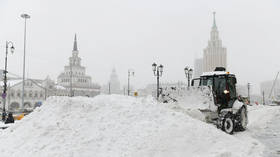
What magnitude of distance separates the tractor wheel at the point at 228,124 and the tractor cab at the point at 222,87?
0.89 meters

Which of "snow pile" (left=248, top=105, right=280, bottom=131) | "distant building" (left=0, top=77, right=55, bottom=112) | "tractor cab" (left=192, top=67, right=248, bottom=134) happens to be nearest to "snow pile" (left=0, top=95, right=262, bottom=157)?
"tractor cab" (left=192, top=67, right=248, bottom=134)

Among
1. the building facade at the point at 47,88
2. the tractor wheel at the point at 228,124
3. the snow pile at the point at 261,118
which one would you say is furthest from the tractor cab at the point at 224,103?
the building facade at the point at 47,88

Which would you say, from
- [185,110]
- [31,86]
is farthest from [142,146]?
[31,86]

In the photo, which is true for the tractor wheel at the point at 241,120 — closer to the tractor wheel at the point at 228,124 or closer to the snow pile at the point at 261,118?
the tractor wheel at the point at 228,124

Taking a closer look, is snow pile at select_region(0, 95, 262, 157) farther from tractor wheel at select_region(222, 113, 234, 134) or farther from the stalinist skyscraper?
the stalinist skyscraper

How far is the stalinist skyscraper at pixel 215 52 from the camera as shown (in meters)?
147

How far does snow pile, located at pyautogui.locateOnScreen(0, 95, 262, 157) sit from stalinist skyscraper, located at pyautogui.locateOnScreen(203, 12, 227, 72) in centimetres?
14532

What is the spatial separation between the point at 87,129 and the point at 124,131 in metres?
1.21

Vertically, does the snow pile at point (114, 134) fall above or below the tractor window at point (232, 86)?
below

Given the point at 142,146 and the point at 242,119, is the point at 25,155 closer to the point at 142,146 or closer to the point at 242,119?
the point at 142,146

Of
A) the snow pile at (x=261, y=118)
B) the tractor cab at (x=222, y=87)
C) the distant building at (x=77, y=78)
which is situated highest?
the distant building at (x=77, y=78)

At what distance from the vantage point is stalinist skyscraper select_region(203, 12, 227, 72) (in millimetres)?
147375

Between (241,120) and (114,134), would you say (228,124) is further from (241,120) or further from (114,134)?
(114,134)

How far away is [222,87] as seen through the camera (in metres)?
12.2
